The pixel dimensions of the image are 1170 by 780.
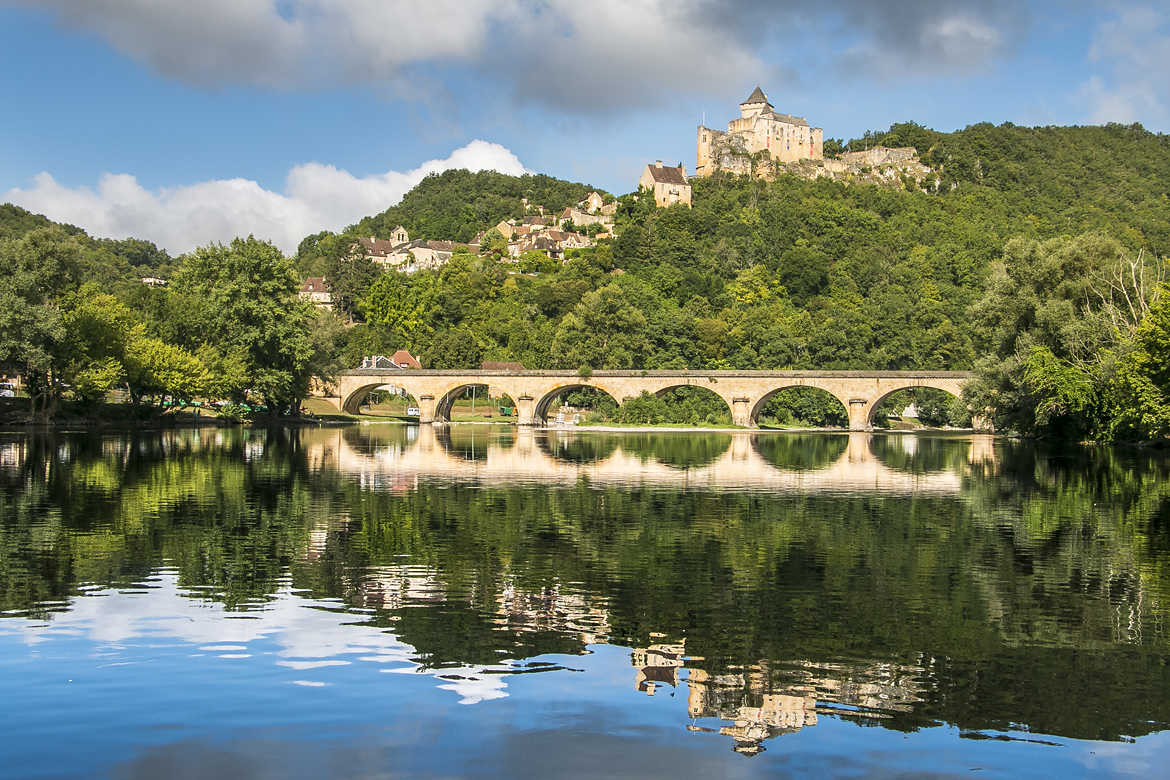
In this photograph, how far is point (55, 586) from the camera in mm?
14375

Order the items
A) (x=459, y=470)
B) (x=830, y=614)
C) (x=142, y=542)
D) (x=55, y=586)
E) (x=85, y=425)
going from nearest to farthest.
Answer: (x=830, y=614) < (x=55, y=586) < (x=142, y=542) < (x=459, y=470) < (x=85, y=425)

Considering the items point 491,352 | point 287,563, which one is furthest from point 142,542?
point 491,352

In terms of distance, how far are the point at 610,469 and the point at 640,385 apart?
47.8 meters

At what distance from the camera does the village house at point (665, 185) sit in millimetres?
149625

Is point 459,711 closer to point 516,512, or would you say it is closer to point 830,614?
point 830,614

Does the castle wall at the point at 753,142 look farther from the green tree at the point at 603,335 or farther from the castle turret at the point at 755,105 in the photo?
the green tree at the point at 603,335

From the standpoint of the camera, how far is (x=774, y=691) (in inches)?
396

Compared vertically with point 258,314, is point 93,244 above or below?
above

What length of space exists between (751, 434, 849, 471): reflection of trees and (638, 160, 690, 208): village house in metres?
78.1

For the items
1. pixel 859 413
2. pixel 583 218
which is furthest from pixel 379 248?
pixel 859 413

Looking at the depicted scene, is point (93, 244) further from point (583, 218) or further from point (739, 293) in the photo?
point (739, 293)

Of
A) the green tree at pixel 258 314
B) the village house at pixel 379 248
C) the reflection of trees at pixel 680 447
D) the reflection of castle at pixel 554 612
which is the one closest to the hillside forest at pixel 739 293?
the green tree at pixel 258 314

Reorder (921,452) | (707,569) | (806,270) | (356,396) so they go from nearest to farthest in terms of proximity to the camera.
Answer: (707,569), (921,452), (356,396), (806,270)

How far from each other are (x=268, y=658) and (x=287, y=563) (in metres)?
5.74
